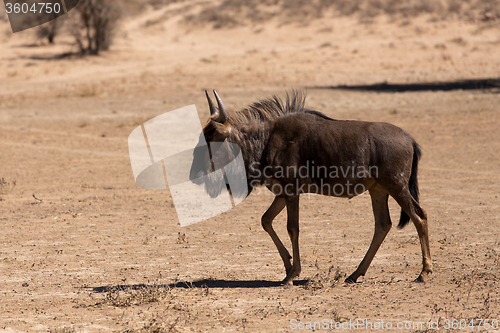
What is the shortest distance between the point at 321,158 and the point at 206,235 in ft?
9.63

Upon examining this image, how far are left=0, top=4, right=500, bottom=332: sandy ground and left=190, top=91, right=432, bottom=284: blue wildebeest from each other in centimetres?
70

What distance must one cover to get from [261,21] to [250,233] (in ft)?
129

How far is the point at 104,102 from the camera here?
2227 centimetres

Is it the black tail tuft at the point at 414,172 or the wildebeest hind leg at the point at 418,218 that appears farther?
the black tail tuft at the point at 414,172

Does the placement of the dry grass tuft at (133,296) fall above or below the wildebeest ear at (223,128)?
below

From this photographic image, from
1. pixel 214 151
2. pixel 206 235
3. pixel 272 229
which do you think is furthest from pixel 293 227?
pixel 206 235

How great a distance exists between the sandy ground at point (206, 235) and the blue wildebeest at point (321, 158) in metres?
0.70

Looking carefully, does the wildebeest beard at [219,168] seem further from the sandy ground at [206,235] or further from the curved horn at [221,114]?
the sandy ground at [206,235]

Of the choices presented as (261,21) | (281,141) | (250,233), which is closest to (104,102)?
(250,233)

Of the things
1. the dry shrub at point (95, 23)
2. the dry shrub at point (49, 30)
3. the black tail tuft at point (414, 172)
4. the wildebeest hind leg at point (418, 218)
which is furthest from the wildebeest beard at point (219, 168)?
the dry shrub at point (49, 30)

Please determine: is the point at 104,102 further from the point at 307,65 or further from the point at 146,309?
the point at 146,309

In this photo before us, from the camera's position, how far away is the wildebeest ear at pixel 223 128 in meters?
6.26

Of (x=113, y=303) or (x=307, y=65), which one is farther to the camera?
(x=307, y=65)

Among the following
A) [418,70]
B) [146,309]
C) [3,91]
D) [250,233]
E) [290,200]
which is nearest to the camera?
[146,309]
